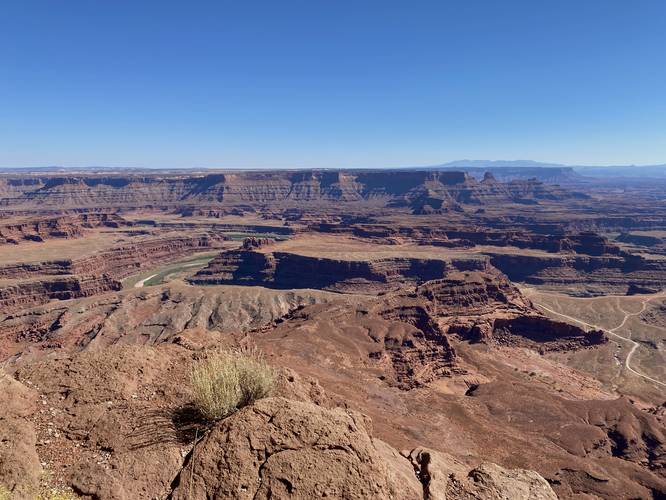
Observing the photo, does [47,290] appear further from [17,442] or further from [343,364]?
[17,442]

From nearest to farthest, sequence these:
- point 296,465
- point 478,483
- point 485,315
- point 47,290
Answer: point 296,465
point 478,483
point 485,315
point 47,290

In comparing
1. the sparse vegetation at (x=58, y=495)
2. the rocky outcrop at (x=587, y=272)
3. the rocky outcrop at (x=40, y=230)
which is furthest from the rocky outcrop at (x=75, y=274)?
the rocky outcrop at (x=587, y=272)

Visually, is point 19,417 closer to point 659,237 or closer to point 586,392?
point 586,392

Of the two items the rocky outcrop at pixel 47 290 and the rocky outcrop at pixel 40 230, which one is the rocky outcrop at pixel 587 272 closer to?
the rocky outcrop at pixel 47 290

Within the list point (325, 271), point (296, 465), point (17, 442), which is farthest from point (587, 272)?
point (17, 442)

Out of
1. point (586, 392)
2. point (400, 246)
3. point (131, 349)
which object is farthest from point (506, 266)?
point (131, 349)

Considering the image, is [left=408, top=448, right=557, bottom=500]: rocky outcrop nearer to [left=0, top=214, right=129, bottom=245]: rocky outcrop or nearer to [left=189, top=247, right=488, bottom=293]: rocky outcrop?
[left=189, top=247, right=488, bottom=293]: rocky outcrop

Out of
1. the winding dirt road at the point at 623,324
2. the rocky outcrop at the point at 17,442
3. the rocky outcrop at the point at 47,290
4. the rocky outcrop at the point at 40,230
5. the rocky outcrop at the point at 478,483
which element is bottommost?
the winding dirt road at the point at 623,324
